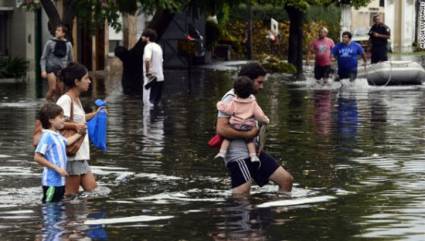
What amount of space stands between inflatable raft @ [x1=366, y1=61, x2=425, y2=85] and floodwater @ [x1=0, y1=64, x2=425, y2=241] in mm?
9800

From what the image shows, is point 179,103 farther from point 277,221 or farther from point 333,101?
point 277,221

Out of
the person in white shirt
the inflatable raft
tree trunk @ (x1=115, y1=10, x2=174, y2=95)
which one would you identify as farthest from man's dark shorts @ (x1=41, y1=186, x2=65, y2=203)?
tree trunk @ (x1=115, y1=10, x2=174, y2=95)

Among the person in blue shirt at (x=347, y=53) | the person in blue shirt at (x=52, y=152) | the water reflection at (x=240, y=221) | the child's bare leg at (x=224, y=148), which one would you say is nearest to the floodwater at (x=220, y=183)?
the water reflection at (x=240, y=221)

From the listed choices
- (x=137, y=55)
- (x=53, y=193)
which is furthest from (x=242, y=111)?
(x=137, y=55)

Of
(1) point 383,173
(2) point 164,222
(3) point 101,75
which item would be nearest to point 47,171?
(2) point 164,222

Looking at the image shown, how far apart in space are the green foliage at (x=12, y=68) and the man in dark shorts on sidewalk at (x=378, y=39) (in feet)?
34.5

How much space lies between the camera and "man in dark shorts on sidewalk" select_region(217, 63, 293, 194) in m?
13.1

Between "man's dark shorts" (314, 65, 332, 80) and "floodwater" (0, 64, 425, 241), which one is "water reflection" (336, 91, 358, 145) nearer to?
"floodwater" (0, 64, 425, 241)

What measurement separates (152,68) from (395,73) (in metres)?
10.7

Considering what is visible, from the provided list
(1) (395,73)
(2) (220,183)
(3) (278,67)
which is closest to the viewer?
(2) (220,183)

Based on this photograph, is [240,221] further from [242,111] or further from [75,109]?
[75,109]

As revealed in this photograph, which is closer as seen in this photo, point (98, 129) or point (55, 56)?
point (98, 129)

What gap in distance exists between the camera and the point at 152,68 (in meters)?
27.8

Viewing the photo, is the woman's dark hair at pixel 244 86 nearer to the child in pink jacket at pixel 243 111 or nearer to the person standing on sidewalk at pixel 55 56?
the child in pink jacket at pixel 243 111
